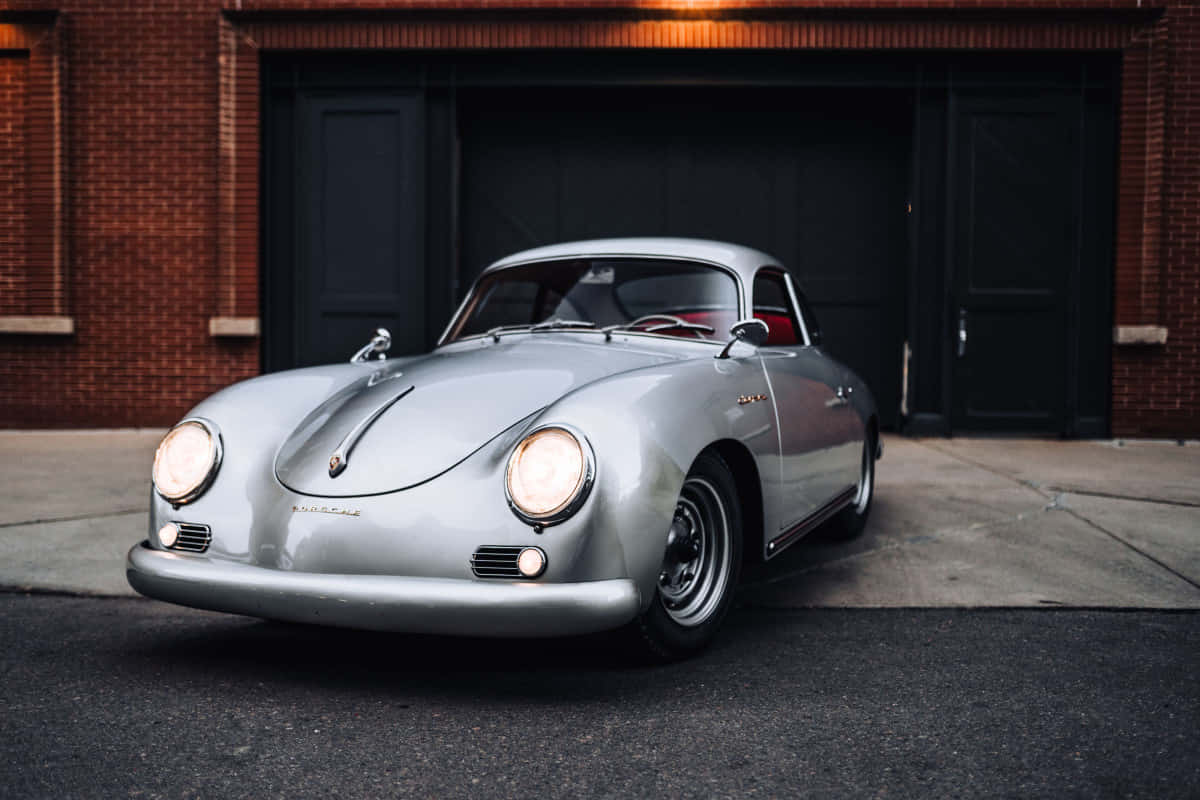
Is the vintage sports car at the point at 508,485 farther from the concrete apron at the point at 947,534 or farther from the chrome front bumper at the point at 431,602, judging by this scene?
the concrete apron at the point at 947,534

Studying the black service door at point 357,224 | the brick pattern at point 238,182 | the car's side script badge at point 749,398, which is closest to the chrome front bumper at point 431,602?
the car's side script badge at point 749,398

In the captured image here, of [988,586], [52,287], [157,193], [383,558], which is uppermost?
[157,193]

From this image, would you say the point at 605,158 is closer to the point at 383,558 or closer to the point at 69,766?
the point at 383,558

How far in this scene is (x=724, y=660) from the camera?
3217 mm

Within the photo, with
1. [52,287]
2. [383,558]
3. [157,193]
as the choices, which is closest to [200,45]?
[157,193]

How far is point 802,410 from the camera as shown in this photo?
13.3 feet

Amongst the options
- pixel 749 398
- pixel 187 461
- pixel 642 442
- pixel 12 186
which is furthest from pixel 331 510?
pixel 12 186

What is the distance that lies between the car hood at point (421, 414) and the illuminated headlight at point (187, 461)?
204 mm

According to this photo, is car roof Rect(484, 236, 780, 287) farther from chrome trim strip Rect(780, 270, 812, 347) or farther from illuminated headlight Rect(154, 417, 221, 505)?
illuminated headlight Rect(154, 417, 221, 505)

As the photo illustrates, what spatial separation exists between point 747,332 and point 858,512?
5.55 ft

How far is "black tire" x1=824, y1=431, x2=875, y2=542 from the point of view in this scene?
16.4 ft

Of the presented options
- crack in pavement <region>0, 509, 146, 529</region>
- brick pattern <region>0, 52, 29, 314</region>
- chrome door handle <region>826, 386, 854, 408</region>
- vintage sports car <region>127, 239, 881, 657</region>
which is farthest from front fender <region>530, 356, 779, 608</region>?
brick pattern <region>0, 52, 29, 314</region>

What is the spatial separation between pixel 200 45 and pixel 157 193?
1300 millimetres

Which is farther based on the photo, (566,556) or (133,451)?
(133,451)
